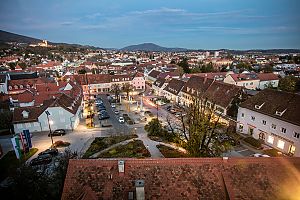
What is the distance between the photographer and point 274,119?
38.1 metres

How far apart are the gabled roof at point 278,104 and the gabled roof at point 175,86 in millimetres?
29095

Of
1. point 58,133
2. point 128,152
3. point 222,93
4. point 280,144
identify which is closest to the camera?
point 128,152

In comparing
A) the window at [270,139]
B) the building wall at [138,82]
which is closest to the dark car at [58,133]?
the window at [270,139]

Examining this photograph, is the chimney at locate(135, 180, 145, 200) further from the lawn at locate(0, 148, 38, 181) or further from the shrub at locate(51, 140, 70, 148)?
the shrub at locate(51, 140, 70, 148)

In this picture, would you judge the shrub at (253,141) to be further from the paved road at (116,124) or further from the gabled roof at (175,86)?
the gabled roof at (175,86)

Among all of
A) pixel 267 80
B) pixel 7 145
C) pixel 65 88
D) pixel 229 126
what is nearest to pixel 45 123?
pixel 7 145

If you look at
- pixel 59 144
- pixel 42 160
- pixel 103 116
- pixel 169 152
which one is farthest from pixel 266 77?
pixel 42 160

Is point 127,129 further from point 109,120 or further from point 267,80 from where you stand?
point 267,80

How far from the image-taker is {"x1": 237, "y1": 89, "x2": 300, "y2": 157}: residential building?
115 ft

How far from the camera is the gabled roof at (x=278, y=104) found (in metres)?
35.8

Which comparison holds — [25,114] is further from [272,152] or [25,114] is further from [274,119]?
[274,119]

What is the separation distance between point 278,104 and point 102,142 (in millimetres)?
31662

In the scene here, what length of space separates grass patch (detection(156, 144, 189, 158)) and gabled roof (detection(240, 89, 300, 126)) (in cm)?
1718

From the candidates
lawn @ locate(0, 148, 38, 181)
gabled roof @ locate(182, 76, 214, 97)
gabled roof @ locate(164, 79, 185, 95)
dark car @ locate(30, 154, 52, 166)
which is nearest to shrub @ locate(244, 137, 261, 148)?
gabled roof @ locate(182, 76, 214, 97)
